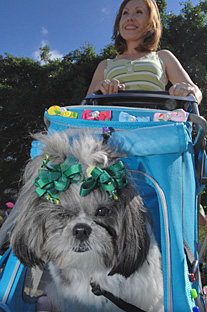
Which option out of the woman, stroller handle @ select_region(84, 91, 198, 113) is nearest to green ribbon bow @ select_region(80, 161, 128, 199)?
stroller handle @ select_region(84, 91, 198, 113)

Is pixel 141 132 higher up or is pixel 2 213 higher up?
pixel 141 132

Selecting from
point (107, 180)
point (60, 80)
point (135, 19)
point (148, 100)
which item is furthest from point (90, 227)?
point (60, 80)

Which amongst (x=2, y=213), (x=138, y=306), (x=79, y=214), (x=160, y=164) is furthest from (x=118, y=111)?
(x=2, y=213)

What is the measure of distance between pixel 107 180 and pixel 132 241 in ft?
1.09

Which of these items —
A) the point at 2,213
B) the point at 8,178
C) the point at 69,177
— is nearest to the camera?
the point at 69,177

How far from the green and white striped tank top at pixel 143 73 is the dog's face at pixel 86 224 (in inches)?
44.3

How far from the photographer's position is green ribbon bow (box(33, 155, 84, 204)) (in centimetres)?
119

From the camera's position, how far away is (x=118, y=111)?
156 centimetres

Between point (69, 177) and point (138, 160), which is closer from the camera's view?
point (69, 177)

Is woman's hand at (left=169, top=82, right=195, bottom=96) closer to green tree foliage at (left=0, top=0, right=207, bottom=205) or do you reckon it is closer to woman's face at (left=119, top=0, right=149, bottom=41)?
woman's face at (left=119, top=0, right=149, bottom=41)

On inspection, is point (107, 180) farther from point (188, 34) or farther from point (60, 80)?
point (188, 34)

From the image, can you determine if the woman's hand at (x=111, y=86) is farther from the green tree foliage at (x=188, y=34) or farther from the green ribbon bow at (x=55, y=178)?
the green tree foliage at (x=188, y=34)

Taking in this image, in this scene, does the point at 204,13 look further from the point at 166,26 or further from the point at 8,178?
the point at 8,178

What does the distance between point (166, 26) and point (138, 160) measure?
811 cm
